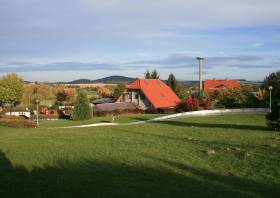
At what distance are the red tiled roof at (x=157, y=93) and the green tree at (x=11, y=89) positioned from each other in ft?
88.0

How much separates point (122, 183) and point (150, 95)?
43698 millimetres

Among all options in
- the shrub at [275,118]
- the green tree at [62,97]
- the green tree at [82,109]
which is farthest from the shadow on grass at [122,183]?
the green tree at [62,97]

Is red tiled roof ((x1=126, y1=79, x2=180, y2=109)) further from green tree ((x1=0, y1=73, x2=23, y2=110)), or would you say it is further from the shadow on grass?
the shadow on grass

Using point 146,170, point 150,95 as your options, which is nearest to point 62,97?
point 150,95

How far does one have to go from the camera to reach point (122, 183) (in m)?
7.27

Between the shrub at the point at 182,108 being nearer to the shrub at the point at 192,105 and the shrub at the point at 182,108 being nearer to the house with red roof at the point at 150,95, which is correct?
the shrub at the point at 192,105

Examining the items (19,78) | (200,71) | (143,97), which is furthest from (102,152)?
(19,78)

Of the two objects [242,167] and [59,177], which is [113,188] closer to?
[59,177]

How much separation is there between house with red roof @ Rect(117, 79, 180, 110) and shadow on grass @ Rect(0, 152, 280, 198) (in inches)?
1585

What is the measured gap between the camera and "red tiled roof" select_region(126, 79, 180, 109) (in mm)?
50156

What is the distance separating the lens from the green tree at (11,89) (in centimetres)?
6831

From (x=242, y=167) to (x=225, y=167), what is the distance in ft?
1.25

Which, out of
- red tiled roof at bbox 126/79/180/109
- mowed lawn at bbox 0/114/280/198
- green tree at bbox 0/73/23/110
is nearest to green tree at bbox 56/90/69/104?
green tree at bbox 0/73/23/110

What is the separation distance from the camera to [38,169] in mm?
9008
